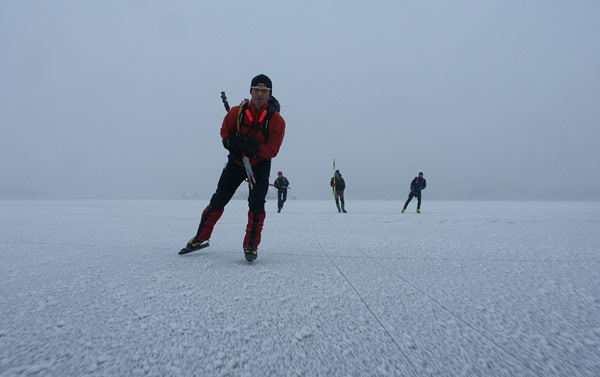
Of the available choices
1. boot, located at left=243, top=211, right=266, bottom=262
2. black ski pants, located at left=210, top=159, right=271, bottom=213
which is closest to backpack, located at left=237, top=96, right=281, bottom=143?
black ski pants, located at left=210, top=159, right=271, bottom=213

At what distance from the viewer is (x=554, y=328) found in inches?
40.3

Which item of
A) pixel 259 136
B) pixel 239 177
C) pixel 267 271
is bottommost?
pixel 267 271

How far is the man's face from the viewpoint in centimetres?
236

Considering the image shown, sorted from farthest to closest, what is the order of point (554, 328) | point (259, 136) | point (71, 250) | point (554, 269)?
point (71, 250) < point (259, 136) < point (554, 269) < point (554, 328)

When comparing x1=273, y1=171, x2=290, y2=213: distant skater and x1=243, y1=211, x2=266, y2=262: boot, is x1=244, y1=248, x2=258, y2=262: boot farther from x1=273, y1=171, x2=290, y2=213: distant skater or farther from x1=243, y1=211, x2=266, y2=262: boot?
x1=273, y1=171, x2=290, y2=213: distant skater

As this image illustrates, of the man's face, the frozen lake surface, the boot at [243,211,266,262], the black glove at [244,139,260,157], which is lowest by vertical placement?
the frozen lake surface

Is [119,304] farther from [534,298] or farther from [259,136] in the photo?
[534,298]

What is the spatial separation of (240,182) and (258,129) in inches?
24.6

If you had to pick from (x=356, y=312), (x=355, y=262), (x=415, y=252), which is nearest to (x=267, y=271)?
(x=355, y=262)

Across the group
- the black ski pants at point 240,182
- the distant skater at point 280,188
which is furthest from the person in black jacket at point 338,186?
the black ski pants at point 240,182

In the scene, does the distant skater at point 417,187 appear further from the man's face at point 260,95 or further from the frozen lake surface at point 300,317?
the man's face at point 260,95

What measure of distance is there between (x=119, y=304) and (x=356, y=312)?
43.8 inches

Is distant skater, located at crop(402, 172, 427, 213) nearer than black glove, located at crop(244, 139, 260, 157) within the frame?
No

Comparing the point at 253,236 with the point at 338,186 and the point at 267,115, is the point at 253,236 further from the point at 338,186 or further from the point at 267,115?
the point at 338,186
